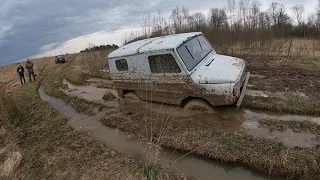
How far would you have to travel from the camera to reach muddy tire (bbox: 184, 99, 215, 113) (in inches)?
290

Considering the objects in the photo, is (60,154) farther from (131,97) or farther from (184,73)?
(184,73)

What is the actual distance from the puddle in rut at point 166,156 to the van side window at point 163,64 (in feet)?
7.02

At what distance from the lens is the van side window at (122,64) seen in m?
8.77

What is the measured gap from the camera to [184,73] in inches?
288

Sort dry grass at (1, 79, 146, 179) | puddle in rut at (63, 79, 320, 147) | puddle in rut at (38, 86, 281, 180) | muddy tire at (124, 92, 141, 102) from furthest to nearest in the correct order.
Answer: muddy tire at (124, 92, 141, 102)
puddle in rut at (63, 79, 320, 147)
dry grass at (1, 79, 146, 179)
puddle in rut at (38, 86, 281, 180)

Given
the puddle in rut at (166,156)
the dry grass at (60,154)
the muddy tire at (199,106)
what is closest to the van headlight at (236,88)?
the muddy tire at (199,106)

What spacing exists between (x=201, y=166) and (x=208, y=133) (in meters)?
0.99

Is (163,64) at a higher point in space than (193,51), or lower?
lower

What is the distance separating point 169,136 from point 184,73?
1.87 meters

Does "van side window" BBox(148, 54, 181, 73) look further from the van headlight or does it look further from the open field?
the van headlight

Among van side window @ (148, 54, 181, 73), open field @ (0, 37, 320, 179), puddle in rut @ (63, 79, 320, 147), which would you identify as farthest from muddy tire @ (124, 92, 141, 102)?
van side window @ (148, 54, 181, 73)

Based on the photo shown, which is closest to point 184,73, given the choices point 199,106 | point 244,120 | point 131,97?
point 199,106

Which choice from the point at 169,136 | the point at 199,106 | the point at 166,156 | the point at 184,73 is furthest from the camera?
the point at 199,106

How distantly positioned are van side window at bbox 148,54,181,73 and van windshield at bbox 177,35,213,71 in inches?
11.9
